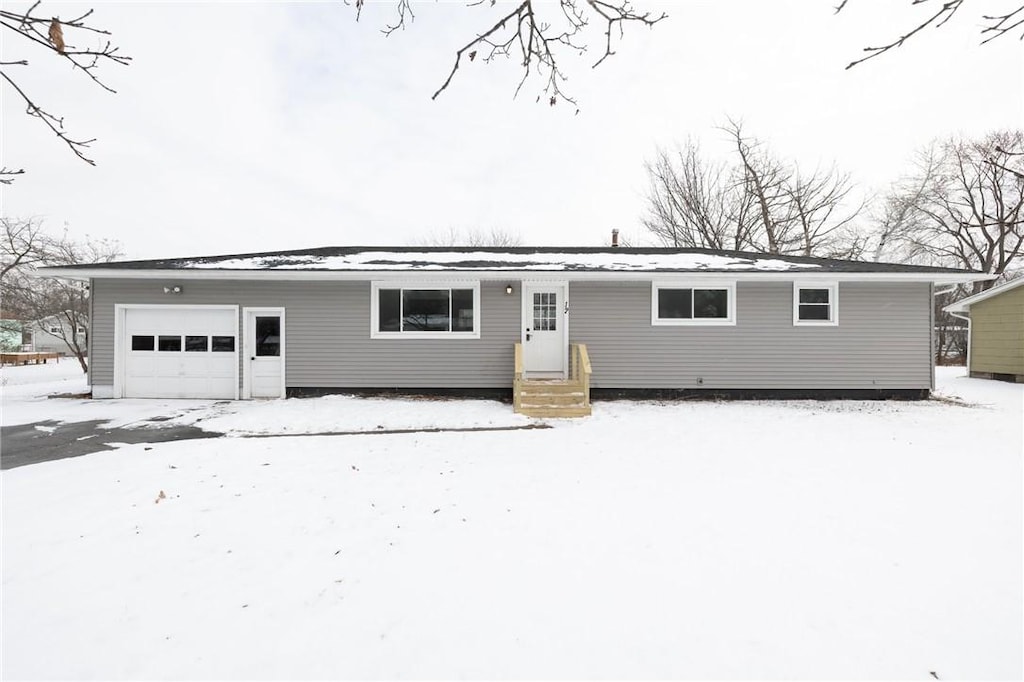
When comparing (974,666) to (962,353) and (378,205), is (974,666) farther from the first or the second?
(378,205)

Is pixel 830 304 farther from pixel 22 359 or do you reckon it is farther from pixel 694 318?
pixel 22 359

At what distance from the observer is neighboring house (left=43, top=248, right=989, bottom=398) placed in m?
9.06

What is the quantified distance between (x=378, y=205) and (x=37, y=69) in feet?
118

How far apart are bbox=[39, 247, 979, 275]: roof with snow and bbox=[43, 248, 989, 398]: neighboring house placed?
0.75 ft

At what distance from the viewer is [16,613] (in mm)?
2297

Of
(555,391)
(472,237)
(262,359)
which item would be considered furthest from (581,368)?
(472,237)

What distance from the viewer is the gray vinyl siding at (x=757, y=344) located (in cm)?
909

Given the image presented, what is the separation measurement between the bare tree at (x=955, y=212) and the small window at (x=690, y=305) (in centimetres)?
1935

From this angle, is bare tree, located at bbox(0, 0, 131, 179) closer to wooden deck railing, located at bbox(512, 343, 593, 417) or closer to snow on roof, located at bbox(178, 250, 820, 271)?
wooden deck railing, located at bbox(512, 343, 593, 417)

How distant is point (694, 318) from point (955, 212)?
2186cm

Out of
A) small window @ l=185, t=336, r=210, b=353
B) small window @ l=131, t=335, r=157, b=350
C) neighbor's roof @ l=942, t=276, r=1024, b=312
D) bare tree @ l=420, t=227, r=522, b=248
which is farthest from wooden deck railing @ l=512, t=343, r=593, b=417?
bare tree @ l=420, t=227, r=522, b=248

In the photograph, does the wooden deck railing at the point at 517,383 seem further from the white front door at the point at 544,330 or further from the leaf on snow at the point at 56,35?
the leaf on snow at the point at 56,35

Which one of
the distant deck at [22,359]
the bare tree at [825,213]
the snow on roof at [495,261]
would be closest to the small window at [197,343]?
the snow on roof at [495,261]

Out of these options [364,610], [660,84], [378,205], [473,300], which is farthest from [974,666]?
[378,205]
